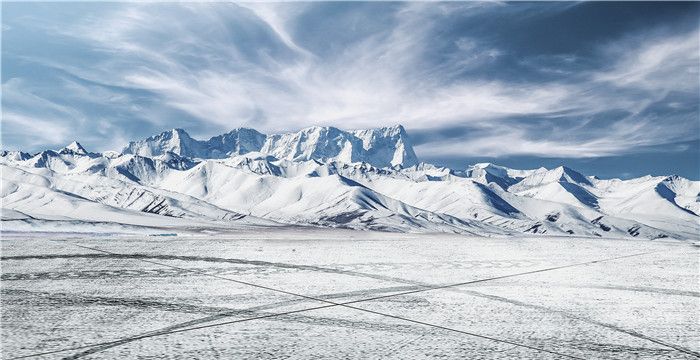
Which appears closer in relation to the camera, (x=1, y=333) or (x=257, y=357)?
(x=257, y=357)

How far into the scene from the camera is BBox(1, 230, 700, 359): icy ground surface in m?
7.30

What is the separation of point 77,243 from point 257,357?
17821 mm

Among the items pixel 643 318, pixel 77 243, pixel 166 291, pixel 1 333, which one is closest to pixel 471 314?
pixel 643 318

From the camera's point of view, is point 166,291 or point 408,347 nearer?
point 408,347

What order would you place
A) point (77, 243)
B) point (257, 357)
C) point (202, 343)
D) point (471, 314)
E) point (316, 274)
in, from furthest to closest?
1. point (77, 243)
2. point (316, 274)
3. point (471, 314)
4. point (202, 343)
5. point (257, 357)

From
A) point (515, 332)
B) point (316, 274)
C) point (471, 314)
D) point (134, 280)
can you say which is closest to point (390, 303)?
point (471, 314)

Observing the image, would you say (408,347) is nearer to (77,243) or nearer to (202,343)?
(202,343)

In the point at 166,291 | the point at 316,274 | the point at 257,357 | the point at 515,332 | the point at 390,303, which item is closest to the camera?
the point at 257,357

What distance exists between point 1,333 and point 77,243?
15.0m

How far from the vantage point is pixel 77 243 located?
69.9 feet

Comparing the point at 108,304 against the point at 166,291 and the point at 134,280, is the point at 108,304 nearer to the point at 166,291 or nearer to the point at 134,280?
the point at 166,291

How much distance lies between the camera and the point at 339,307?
982cm

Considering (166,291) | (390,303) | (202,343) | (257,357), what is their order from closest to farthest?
(257,357)
(202,343)
(390,303)
(166,291)

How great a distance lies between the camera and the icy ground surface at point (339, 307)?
7297mm
